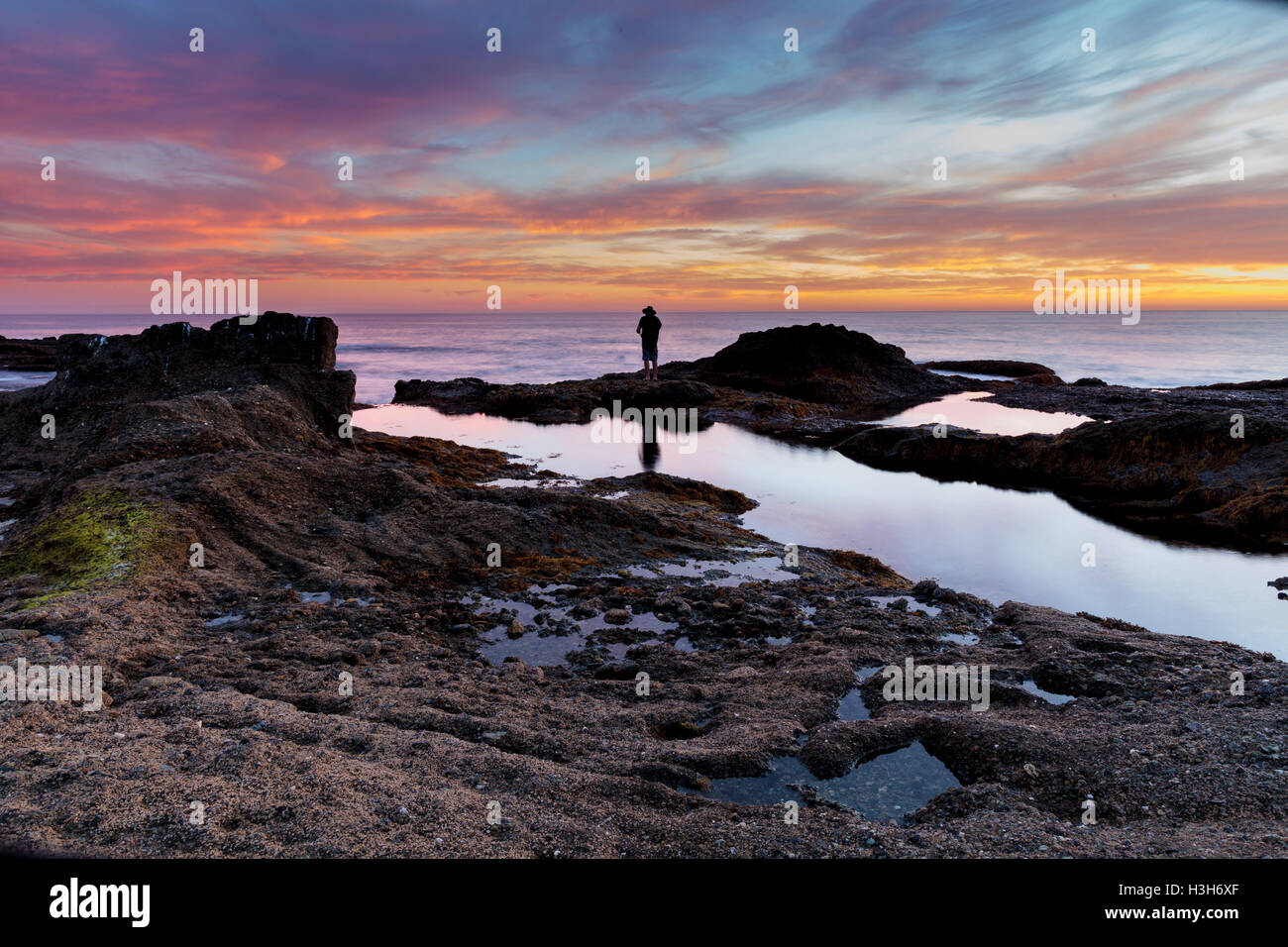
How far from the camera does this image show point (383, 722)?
515cm

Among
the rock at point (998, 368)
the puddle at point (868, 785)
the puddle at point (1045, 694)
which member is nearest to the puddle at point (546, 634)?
the puddle at point (868, 785)

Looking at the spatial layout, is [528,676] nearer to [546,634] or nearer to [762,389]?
[546,634]

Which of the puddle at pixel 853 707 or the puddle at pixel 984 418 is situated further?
the puddle at pixel 984 418

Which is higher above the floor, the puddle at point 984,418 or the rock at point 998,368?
the rock at point 998,368

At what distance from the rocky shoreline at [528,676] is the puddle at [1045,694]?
0.05m

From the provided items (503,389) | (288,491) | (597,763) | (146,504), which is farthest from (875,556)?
(503,389)

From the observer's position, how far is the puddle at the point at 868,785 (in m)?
4.47

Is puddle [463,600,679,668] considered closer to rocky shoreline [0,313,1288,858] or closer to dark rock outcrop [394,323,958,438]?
rocky shoreline [0,313,1288,858]

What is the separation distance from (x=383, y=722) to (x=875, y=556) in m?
8.21

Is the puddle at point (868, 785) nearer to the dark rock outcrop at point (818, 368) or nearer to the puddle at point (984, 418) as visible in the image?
the puddle at point (984, 418)

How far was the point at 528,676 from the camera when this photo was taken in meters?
6.39

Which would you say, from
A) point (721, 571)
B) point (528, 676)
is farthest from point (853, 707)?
point (721, 571)

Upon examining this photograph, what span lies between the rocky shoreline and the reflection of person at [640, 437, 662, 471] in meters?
3.24

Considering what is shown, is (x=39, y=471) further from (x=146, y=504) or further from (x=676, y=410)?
(x=676, y=410)
